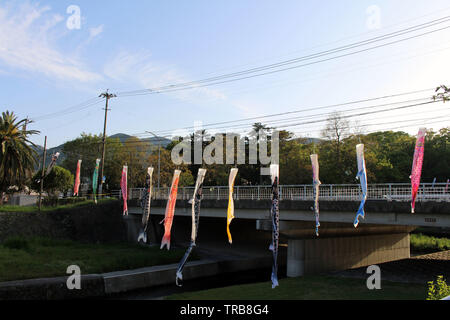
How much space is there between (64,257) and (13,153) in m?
15.9

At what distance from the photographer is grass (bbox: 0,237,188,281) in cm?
2597

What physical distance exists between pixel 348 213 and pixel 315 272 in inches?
297

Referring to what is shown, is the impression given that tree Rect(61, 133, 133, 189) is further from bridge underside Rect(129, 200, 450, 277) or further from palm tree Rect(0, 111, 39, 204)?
bridge underside Rect(129, 200, 450, 277)

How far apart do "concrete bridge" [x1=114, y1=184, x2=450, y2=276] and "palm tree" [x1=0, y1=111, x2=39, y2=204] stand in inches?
452

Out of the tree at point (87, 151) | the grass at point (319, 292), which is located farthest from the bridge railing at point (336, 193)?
the tree at point (87, 151)

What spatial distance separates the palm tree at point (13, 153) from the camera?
39.8m

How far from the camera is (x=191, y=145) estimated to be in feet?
233

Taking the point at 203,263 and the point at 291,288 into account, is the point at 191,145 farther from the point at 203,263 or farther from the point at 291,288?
the point at 291,288

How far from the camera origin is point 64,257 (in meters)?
30.3

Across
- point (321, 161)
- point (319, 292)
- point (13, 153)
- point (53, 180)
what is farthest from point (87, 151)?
point (319, 292)

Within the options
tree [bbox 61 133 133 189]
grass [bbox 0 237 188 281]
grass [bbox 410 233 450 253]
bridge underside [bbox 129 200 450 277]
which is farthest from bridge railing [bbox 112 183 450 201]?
tree [bbox 61 133 133 189]

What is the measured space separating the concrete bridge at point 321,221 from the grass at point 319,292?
3792mm

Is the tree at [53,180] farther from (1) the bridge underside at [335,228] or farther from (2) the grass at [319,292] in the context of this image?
(2) the grass at [319,292]
